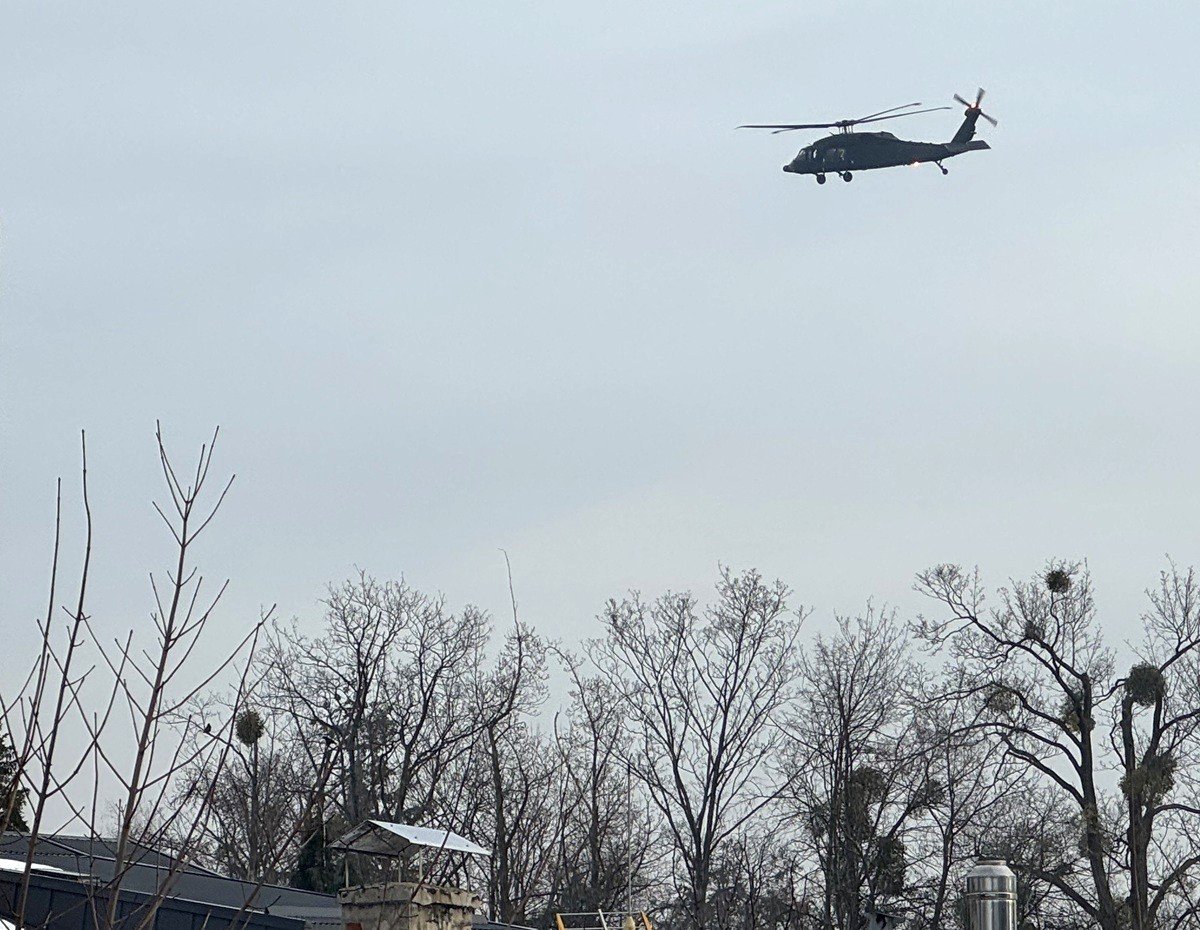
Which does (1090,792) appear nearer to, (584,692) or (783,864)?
(783,864)

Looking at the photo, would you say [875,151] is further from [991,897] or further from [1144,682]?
[991,897]

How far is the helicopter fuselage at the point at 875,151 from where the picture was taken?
3825cm

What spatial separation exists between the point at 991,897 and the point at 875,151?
25.1 meters

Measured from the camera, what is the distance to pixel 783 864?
4278 centimetres

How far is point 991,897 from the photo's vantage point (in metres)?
15.6

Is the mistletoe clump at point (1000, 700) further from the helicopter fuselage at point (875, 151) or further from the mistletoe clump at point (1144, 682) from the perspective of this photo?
the helicopter fuselage at point (875, 151)

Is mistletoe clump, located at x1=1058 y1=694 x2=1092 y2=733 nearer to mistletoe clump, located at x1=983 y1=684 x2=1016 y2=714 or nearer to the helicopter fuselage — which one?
mistletoe clump, located at x1=983 y1=684 x2=1016 y2=714

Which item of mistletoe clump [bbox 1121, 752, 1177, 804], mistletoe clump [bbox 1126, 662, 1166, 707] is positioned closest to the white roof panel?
mistletoe clump [bbox 1126, 662, 1166, 707]

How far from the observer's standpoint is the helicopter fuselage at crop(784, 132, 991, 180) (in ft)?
125

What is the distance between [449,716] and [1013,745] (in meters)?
13.7

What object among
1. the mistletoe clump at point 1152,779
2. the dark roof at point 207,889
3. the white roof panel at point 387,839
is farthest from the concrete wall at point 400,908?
the mistletoe clump at point 1152,779

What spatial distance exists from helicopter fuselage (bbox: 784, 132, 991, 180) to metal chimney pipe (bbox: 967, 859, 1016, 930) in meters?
24.8

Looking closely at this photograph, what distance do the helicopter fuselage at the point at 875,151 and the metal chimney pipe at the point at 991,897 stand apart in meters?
24.8

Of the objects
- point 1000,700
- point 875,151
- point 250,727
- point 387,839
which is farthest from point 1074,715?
point 387,839
